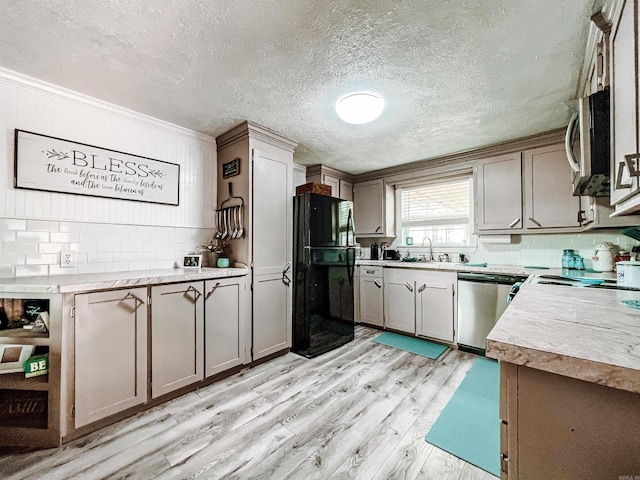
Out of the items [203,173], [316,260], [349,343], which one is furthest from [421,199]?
[203,173]

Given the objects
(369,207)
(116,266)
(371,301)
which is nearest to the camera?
(116,266)

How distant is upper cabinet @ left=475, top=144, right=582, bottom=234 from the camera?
8.71ft

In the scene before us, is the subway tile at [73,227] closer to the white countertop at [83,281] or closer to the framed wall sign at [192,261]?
the white countertop at [83,281]

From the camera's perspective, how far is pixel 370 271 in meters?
3.74

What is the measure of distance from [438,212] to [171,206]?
334 centimetres

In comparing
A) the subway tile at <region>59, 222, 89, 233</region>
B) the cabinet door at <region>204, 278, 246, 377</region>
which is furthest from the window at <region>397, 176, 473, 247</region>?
the subway tile at <region>59, 222, 89, 233</region>

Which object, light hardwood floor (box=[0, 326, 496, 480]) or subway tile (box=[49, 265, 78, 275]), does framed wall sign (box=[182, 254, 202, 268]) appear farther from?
light hardwood floor (box=[0, 326, 496, 480])

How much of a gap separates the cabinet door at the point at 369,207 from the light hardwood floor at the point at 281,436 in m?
2.15

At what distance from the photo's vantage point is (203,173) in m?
2.84

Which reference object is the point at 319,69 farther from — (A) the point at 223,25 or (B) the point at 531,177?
(B) the point at 531,177

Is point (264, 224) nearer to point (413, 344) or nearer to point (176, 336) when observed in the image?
point (176, 336)

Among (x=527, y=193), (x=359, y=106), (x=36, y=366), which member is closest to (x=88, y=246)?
(x=36, y=366)

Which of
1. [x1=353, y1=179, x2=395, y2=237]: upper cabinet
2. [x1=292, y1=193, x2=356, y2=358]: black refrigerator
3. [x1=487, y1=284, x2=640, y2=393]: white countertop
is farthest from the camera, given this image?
[x1=353, y1=179, x2=395, y2=237]: upper cabinet

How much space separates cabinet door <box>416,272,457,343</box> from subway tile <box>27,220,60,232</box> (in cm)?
348
